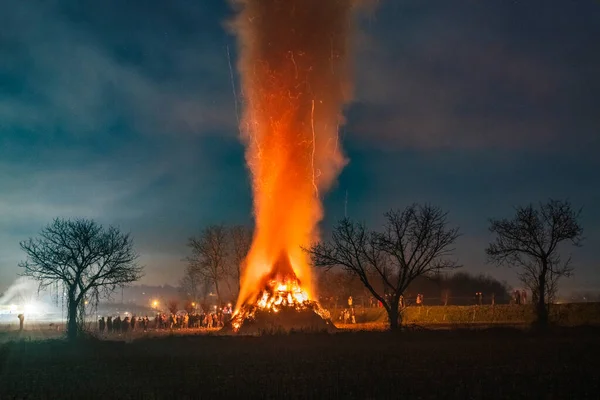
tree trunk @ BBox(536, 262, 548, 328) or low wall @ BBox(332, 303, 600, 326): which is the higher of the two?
tree trunk @ BBox(536, 262, 548, 328)

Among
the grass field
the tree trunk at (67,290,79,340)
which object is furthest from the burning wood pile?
the grass field

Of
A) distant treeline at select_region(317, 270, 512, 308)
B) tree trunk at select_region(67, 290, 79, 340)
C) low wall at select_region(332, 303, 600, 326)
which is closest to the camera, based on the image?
tree trunk at select_region(67, 290, 79, 340)

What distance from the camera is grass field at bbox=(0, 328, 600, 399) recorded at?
53.6 ft

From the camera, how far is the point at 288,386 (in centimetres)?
1712

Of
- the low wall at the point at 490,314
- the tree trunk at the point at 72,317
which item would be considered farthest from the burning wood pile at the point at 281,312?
the tree trunk at the point at 72,317

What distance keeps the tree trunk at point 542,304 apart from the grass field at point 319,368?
13.1 ft

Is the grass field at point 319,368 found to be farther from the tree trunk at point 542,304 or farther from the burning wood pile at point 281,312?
the burning wood pile at point 281,312

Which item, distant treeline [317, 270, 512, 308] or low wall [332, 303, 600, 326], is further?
distant treeline [317, 270, 512, 308]

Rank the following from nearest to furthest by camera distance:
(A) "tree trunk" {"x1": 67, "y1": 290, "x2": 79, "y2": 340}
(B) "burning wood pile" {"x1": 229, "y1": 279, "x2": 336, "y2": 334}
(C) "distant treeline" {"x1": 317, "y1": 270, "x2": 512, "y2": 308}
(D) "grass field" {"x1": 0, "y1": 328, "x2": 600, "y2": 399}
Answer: (D) "grass field" {"x1": 0, "y1": 328, "x2": 600, "y2": 399}, (A) "tree trunk" {"x1": 67, "y1": 290, "x2": 79, "y2": 340}, (B) "burning wood pile" {"x1": 229, "y1": 279, "x2": 336, "y2": 334}, (C) "distant treeline" {"x1": 317, "y1": 270, "x2": 512, "y2": 308}

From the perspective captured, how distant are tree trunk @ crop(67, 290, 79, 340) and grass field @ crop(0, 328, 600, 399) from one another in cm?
654

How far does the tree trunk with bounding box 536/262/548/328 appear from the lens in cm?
3878

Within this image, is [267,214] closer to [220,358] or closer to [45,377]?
[220,358]

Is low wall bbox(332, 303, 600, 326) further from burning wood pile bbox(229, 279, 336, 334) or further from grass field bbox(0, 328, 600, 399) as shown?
grass field bbox(0, 328, 600, 399)

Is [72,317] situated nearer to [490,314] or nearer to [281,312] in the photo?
[281,312]
